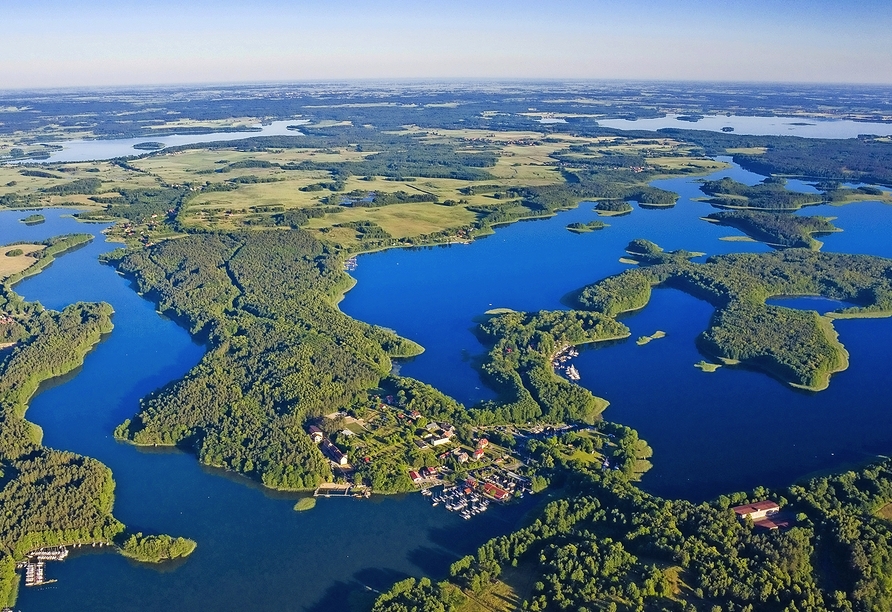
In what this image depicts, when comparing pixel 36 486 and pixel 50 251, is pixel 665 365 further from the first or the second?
pixel 50 251

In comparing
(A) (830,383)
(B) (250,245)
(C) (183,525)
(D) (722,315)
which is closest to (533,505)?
(C) (183,525)

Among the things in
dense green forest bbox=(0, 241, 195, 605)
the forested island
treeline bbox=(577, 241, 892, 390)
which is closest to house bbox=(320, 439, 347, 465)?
the forested island

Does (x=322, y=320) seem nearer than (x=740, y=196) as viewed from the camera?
Yes

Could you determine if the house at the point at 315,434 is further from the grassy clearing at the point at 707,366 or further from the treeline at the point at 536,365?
the grassy clearing at the point at 707,366

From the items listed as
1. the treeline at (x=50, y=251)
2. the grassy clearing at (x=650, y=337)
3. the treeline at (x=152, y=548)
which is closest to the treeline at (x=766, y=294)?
the grassy clearing at (x=650, y=337)

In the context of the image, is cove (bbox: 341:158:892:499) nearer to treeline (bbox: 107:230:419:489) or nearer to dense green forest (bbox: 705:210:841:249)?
dense green forest (bbox: 705:210:841:249)

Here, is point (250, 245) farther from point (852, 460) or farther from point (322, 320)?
point (852, 460)
